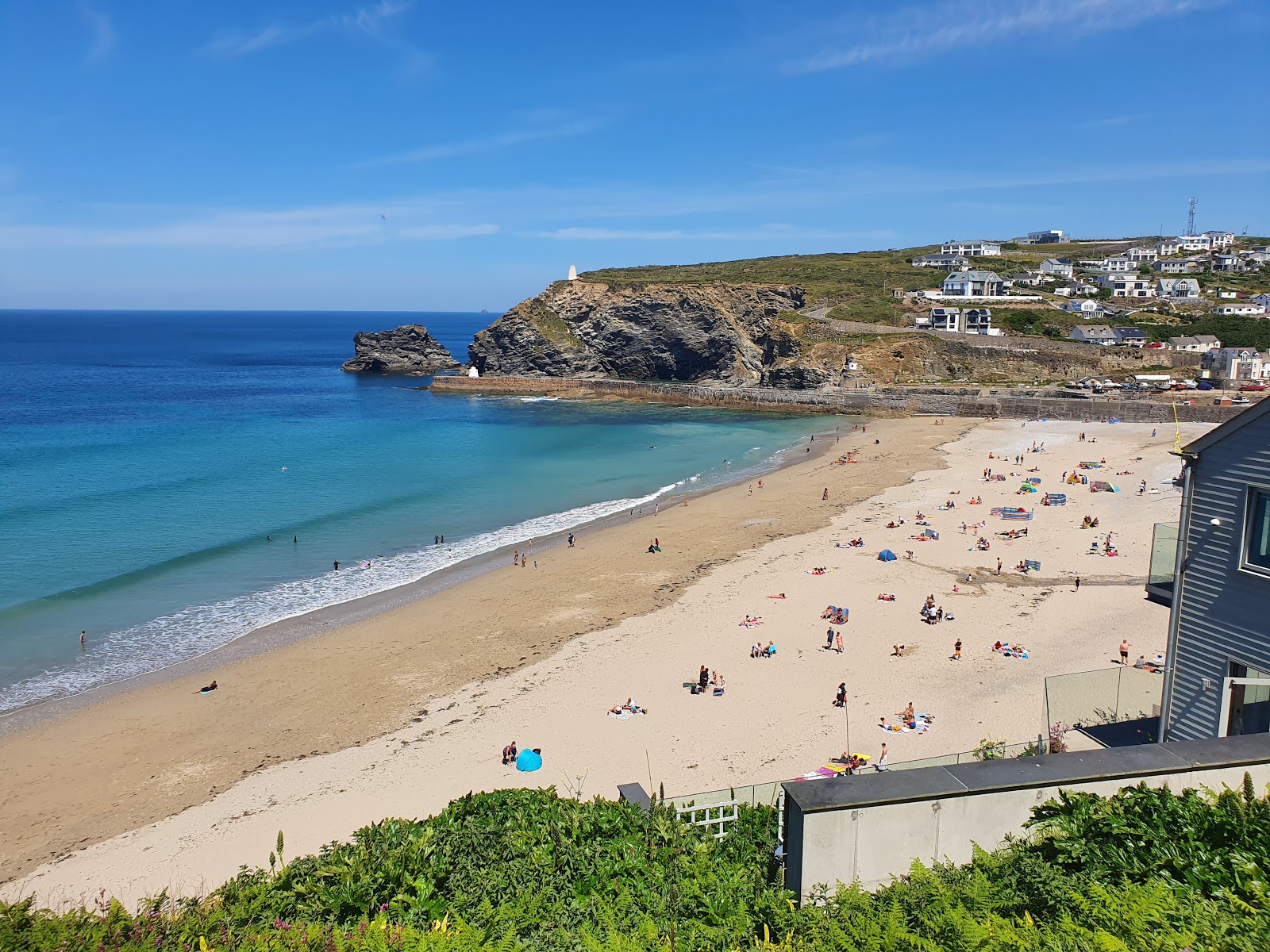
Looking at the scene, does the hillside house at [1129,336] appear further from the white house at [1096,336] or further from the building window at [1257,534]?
the building window at [1257,534]

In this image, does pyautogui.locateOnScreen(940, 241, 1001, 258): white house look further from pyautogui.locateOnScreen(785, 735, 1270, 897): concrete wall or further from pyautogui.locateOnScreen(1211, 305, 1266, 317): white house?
pyautogui.locateOnScreen(785, 735, 1270, 897): concrete wall

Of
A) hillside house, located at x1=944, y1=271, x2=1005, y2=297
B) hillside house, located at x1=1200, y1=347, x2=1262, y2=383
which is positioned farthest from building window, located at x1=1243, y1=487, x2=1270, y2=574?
hillside house, located at x1=944, y1=271, x2=1005, y2=297

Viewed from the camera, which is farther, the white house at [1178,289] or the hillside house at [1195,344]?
the white house at [1178,289]

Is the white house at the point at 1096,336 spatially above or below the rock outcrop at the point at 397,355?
above

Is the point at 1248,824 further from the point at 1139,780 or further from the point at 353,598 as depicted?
the point at 353,598

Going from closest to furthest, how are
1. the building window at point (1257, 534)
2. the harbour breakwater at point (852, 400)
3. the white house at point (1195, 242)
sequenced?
the building window at point (1257, 534) → the harbour breakwater at point (852, 400) → the white house at point (1195, 242)

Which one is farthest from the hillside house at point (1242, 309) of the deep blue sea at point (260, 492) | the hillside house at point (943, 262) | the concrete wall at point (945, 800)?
the concrete wall at point (945, 800)

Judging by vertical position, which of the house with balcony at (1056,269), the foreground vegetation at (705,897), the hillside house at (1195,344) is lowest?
the foreground vegetation at (705,897)
